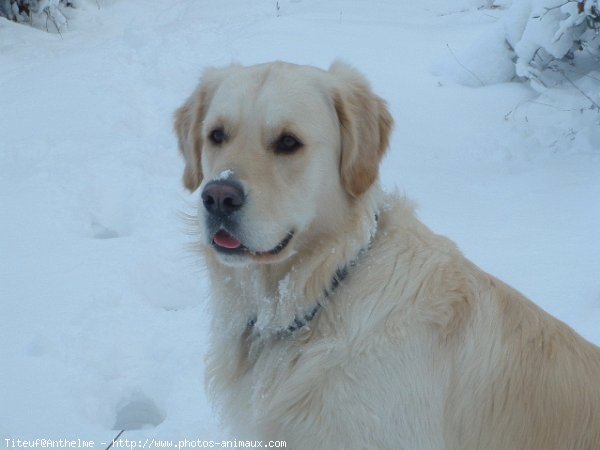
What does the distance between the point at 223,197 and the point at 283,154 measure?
32cm

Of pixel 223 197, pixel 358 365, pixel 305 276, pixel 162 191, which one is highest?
pixel 223 197

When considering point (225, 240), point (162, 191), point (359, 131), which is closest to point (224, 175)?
point (225, 240)

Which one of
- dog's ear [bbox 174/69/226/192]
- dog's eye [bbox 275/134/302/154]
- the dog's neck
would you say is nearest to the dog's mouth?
the dog's neck

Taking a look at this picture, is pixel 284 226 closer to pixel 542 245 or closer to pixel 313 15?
pixel 542 245

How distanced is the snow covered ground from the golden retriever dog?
1.74 feet

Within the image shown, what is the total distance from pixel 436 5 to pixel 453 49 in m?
3.19

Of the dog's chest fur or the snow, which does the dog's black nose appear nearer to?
the snow

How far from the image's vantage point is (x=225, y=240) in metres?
2.28

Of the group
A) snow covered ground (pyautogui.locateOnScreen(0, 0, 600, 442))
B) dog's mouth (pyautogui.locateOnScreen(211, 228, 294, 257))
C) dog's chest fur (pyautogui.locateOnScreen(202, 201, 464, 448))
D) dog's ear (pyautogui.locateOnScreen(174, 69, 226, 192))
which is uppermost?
dog's ear (pyautogui.locateOnScreen(174, 69, 226, 192))

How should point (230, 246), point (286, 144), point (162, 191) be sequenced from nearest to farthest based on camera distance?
1. point (230, 246)
2. point (286, 144)
3. point (162, 191)

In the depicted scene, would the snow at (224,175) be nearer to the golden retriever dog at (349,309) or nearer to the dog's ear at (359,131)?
the golden retriever dog at (349,309)

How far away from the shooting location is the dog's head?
2217 mm

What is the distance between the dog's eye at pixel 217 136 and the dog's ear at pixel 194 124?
22 cm

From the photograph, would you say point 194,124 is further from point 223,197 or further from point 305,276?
point 305,276
